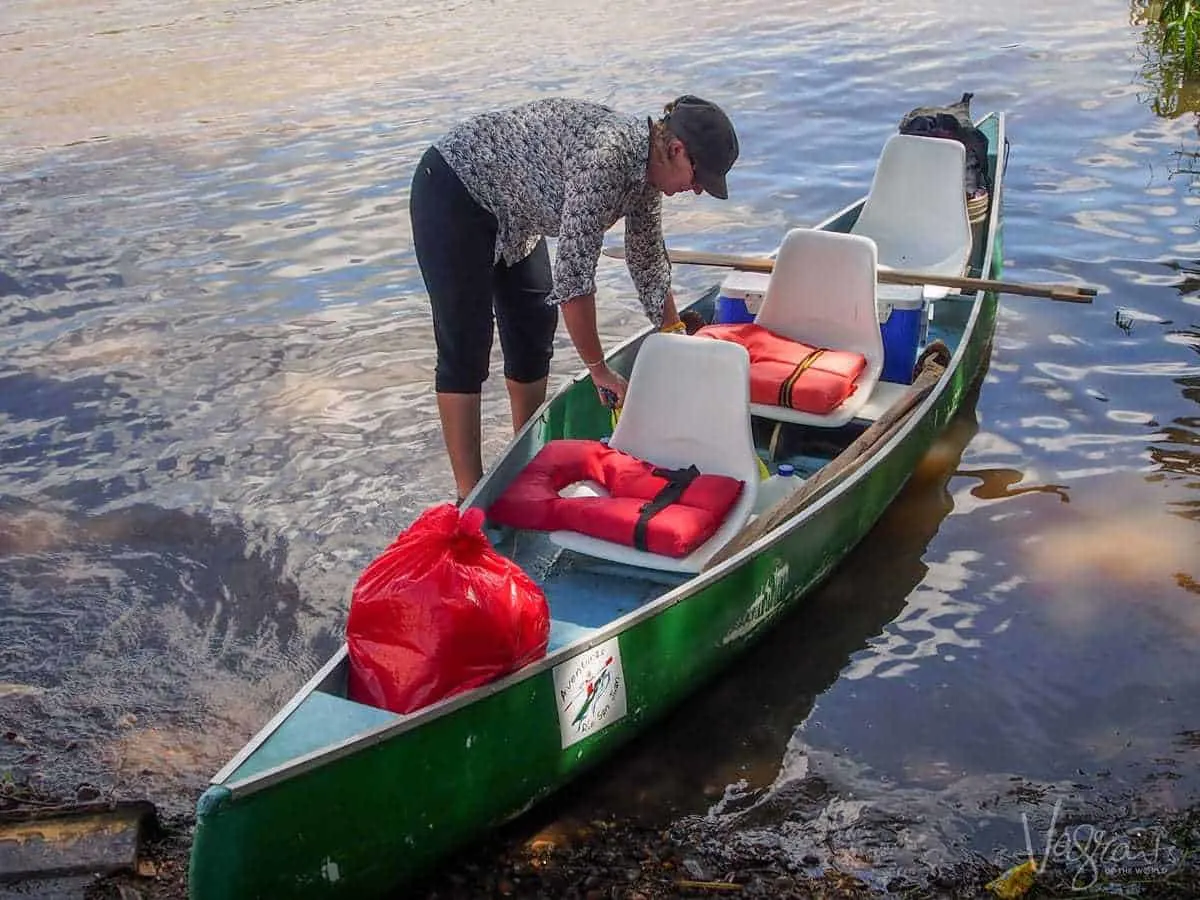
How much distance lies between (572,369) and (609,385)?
9.05ft

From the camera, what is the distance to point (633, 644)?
171 inches

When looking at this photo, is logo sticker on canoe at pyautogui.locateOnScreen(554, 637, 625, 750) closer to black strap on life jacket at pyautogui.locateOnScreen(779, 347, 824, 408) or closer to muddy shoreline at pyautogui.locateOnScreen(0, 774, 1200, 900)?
muddy shoreline at pyautogui.locateOnScreen(0, 774, 1200, 900)

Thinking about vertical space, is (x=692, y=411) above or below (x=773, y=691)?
above

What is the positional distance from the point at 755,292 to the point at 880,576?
→ 1617 mm

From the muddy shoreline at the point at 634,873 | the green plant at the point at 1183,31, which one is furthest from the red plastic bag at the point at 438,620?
the green plant at the point at 1183,31

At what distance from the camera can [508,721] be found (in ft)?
13.0

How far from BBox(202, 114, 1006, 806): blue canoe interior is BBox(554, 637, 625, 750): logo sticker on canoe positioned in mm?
84

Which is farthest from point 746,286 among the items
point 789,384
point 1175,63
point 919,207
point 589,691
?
point 1175,63

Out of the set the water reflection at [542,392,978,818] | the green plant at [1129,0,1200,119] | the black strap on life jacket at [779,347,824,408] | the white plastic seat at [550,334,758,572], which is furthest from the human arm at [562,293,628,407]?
the green plant at [1129,0,1200,119]

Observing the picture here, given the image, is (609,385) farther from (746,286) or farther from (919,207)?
(919,207)

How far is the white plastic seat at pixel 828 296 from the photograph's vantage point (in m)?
6.22

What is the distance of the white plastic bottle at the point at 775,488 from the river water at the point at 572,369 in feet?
1.65

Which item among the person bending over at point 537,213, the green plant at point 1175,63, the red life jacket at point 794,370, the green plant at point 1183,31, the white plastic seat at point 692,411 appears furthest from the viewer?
the green plant at point 1183,31

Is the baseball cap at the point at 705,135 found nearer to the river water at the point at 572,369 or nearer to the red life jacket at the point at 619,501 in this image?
the red life jacket at the point at 619,501
